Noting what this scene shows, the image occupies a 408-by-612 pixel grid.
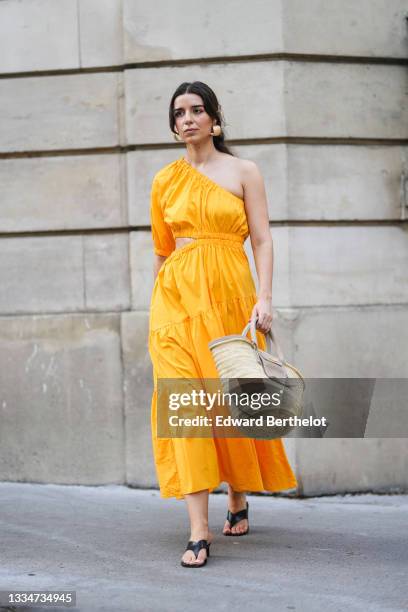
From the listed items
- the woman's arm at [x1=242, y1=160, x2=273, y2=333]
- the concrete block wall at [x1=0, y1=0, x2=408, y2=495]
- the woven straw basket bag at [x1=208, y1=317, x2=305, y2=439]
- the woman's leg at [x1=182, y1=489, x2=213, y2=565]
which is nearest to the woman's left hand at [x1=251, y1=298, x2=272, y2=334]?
the woman's arm at [x1=242, y1=160, x2=273, y2=333]

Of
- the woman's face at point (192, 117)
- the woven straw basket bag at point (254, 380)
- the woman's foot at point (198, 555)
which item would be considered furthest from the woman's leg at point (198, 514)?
the woman's face at point (192, 117)

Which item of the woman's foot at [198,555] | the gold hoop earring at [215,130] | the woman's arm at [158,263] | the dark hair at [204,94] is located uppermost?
the dark hair at [204,94]

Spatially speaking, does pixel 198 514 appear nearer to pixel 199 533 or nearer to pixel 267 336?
pixel 199 533

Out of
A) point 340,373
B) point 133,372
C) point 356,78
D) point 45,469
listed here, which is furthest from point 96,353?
point 356,78

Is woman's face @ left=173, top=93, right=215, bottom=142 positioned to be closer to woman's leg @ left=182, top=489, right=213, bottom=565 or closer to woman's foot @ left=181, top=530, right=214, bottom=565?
woman's leg @ left=182, top=489, right=213, bottom=565

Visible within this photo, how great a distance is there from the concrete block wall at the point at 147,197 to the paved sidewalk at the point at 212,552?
399mm

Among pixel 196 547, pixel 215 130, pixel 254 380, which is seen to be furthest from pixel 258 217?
pixel 196 547

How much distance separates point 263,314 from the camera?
4.66m

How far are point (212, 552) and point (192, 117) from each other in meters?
2.06

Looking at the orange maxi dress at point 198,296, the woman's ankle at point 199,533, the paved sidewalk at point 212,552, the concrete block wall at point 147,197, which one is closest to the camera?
the paved sidewalk at point 212,552

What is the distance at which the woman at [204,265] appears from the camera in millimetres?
4723

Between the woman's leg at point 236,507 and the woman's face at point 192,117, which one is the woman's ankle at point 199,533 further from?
the woman's face at point 192,117

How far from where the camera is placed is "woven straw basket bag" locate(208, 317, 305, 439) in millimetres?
4203

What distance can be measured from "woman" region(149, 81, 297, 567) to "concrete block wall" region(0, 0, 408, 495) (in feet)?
4.73
